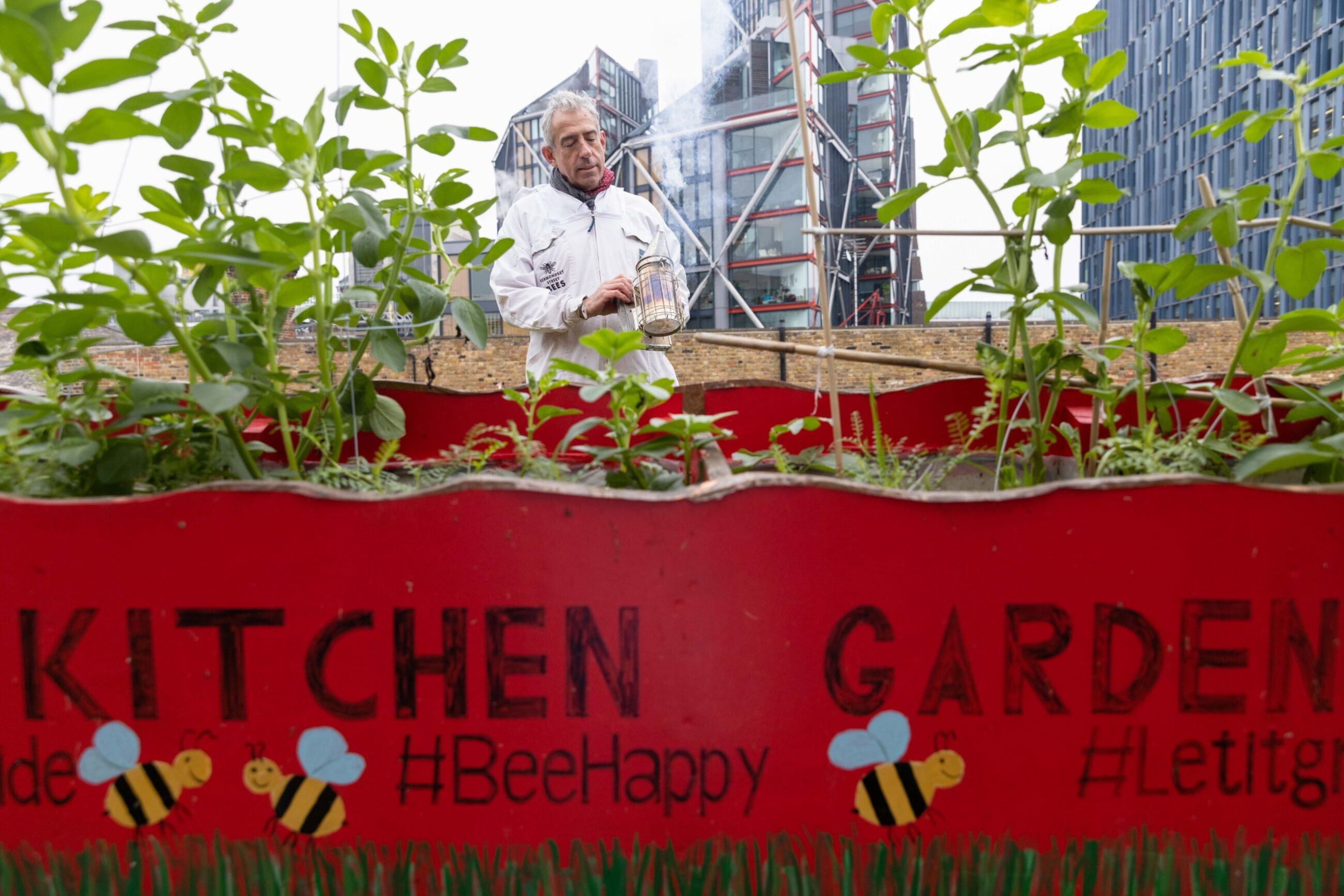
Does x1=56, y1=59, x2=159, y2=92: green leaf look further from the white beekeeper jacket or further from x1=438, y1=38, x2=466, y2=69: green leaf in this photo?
the white beekeeper jacket

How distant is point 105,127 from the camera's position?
48cm

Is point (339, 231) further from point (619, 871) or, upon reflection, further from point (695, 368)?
point (695, 368)

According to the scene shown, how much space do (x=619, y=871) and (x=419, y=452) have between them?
69cm

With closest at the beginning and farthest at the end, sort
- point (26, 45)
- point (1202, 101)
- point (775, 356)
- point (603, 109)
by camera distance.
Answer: point (26, 45)
point (1202, 101)
point (775, 356)
point (603, 109)

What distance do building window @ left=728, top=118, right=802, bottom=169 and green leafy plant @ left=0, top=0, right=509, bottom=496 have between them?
1745 centimetres

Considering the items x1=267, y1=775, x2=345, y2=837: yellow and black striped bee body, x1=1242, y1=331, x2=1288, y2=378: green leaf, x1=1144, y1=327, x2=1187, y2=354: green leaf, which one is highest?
x1=1144, y1=327, x2=1187, y2=354: green leaf

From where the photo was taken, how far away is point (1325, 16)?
7.73 metres

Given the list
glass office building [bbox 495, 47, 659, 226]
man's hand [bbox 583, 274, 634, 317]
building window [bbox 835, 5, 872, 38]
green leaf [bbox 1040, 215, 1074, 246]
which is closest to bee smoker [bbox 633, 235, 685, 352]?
man's hand [bbox 583, 274, 634, 317]

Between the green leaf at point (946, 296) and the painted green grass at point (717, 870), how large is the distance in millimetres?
448

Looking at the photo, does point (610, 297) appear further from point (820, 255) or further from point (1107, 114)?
point (1107, 114)

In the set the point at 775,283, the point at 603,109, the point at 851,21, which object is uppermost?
the point at 851,21

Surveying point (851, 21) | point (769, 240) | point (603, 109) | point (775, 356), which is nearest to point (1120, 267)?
point (775, 356)

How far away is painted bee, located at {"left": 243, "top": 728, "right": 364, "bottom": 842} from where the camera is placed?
0.53m

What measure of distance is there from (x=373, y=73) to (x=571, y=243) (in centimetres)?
87
